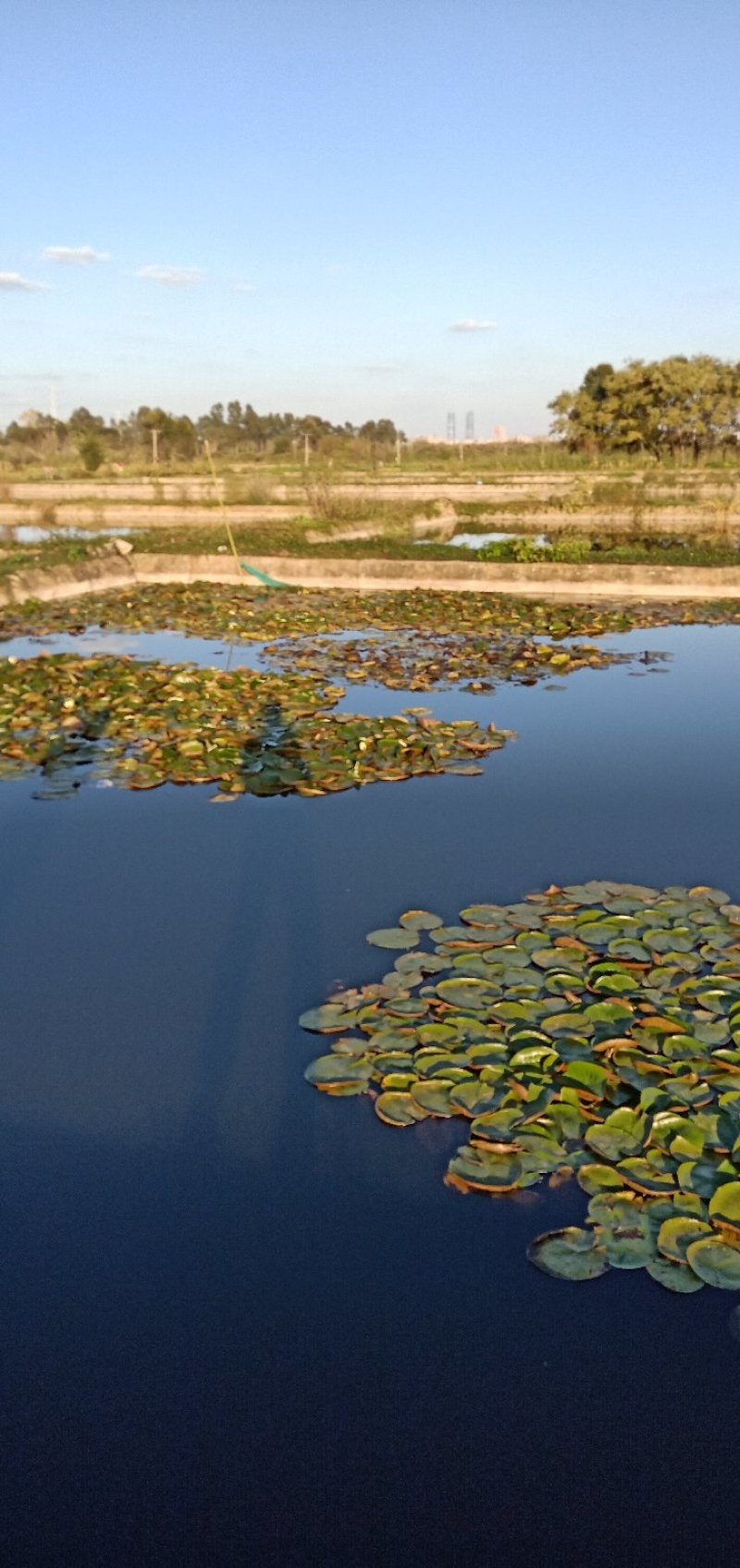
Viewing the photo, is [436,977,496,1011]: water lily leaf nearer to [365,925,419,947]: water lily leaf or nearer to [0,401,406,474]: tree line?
[365,925,419,947]: water lily leaf

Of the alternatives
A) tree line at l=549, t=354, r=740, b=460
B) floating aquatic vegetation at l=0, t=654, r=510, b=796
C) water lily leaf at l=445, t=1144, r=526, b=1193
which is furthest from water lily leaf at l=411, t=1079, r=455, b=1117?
tree line at l=549, t=354, r=740, b=460

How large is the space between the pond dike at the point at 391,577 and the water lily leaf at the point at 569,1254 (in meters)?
10.9

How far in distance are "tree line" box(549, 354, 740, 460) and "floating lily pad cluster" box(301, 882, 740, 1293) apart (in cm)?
4119

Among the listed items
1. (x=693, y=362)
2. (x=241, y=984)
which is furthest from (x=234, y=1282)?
(x=693, y=362)

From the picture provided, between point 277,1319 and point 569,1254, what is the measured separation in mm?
695

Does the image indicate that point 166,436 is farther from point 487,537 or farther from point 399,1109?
point 399,1109

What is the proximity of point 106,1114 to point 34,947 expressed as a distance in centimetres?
121

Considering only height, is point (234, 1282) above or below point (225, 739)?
below

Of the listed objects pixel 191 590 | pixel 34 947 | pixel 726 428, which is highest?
pixel 726 428

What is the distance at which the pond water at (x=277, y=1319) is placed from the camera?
201 cm

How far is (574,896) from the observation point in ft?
14.6

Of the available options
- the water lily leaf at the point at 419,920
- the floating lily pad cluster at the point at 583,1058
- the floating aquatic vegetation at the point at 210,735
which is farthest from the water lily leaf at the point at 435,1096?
the floating aquatic vegetation at the point at 210,735

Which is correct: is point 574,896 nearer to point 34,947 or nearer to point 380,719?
point 34,947

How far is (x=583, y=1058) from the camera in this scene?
327 centimetres
